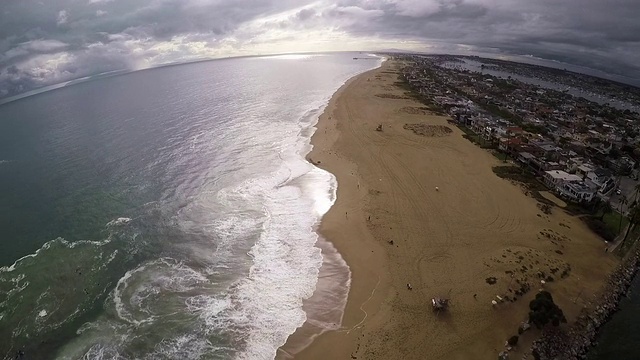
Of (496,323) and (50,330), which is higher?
(496,323)

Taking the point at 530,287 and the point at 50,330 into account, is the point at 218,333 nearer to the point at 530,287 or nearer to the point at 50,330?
the point at 50,330

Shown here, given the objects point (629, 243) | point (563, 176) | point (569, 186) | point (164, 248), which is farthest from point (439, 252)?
point (164, 248)

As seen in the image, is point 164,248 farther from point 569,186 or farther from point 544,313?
point 569,186

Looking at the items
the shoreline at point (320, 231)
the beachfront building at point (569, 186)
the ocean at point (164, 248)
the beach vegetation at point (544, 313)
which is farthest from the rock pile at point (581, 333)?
the ocean at point (164, 248)

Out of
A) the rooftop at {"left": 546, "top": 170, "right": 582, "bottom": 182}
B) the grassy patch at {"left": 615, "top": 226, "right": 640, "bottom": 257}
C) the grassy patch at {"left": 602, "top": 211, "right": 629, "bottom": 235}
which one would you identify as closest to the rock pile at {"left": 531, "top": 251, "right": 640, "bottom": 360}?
the grassy patch at {"left": 615, "top": 226, "right": 640, "bottom": 257}

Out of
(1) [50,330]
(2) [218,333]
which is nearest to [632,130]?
(2) [218,333]
